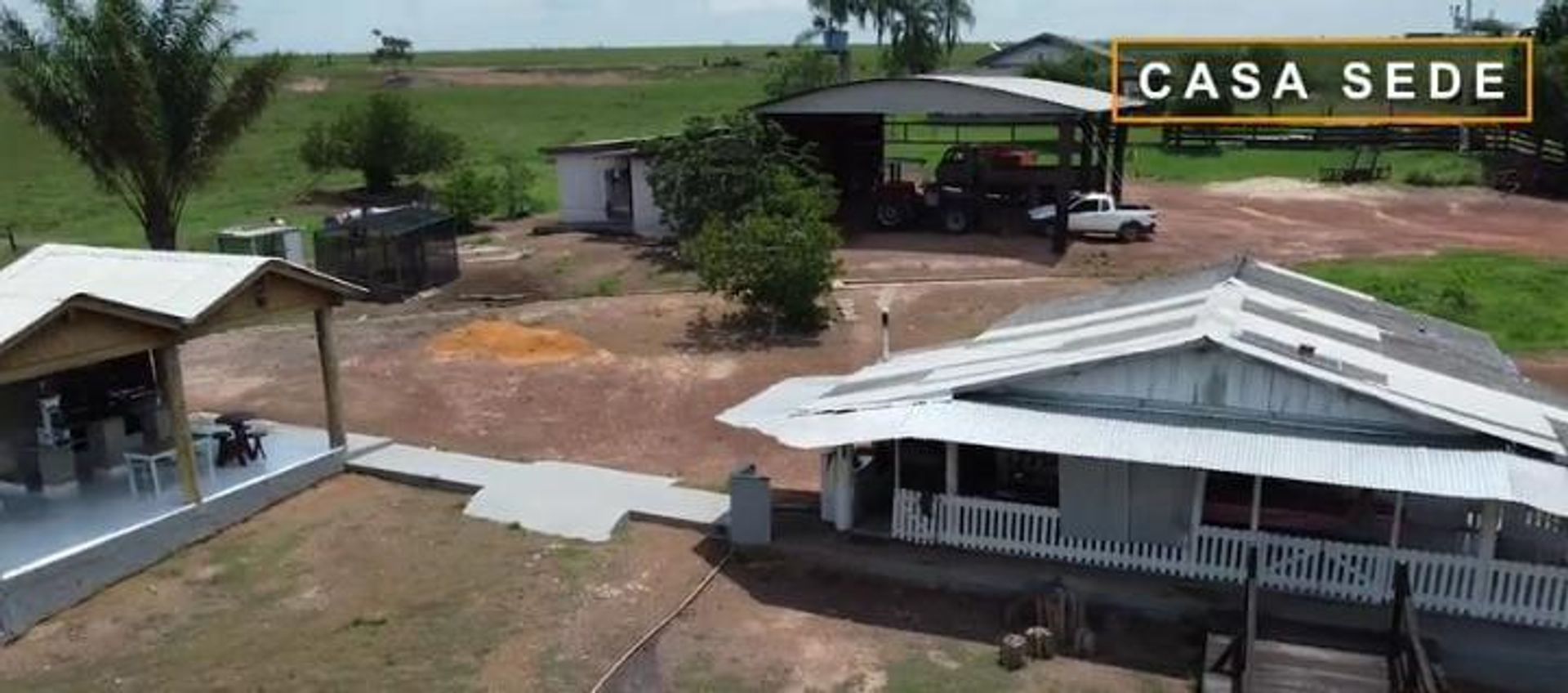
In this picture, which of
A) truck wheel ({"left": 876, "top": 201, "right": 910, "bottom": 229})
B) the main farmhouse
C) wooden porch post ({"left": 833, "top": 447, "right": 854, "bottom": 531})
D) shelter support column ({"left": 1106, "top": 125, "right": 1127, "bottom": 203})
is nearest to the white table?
the main farmhouse

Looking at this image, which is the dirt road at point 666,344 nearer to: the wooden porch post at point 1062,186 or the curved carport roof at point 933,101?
the wooden porch post at point 1062,186

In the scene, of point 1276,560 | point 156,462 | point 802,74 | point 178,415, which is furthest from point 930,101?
point 802,74

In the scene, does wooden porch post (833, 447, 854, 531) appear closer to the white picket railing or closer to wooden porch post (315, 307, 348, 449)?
Result: the white picket railing

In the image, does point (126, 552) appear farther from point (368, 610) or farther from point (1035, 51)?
point (1035, 51)

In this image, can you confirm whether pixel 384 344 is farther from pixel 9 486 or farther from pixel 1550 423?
pixel 1550 423

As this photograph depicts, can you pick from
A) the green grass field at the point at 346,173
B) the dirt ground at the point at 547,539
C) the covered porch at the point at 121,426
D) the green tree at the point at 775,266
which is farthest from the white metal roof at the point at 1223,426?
the green grass field at the point at 346,173

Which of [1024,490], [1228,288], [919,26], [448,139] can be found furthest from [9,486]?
[919,26]

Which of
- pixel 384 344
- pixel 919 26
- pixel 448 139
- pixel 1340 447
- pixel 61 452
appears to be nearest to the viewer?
pixel 1340 447
